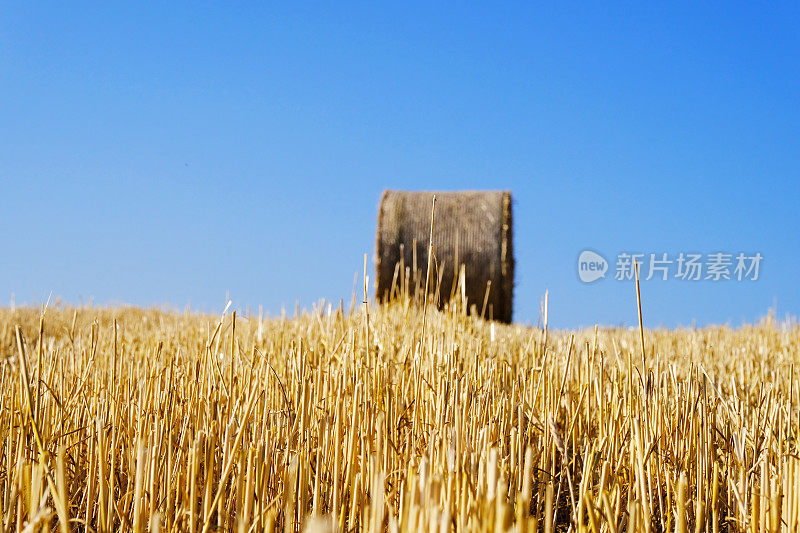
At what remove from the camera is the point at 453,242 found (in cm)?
598

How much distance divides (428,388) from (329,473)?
17.1 inches

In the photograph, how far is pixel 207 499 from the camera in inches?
48.7

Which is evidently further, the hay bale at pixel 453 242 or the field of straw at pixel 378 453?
the hay bale at pixel 453 242

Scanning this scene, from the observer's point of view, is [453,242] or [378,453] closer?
[378,453]

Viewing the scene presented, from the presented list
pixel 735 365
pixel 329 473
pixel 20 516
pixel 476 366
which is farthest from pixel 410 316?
pixel 20 516

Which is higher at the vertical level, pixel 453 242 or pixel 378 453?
pixel 453 242

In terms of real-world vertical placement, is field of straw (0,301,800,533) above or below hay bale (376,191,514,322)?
below

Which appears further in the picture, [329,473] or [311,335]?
[311,335]

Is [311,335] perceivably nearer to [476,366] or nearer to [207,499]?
[476,366]

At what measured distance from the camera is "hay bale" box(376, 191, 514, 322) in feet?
19.5

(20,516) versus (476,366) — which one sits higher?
(476,366)

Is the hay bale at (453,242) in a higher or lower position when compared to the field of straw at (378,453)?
higher

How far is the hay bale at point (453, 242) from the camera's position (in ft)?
19.5

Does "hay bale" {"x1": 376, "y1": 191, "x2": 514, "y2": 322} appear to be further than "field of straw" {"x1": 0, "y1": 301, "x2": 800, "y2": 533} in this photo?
Yes
